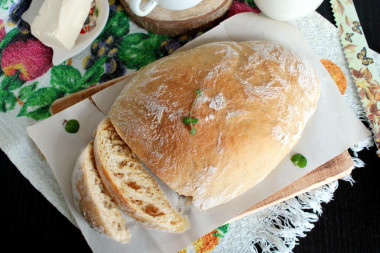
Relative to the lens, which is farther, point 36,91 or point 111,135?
point 36,91

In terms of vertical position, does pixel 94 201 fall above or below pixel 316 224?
above

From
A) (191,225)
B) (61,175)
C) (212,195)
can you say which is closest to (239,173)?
(212,195)

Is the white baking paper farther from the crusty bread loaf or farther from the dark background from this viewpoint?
the dark background

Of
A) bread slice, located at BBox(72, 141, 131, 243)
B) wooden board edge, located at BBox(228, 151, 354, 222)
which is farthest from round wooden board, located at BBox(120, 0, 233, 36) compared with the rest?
wooden board edge, located at BBox(228, 151, 354, 222)

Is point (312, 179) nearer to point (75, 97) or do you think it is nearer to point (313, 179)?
point (313, 179)

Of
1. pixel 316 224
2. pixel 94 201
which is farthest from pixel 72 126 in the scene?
pixel 316 224

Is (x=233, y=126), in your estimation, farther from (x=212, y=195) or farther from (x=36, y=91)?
(x=36, y=91)
